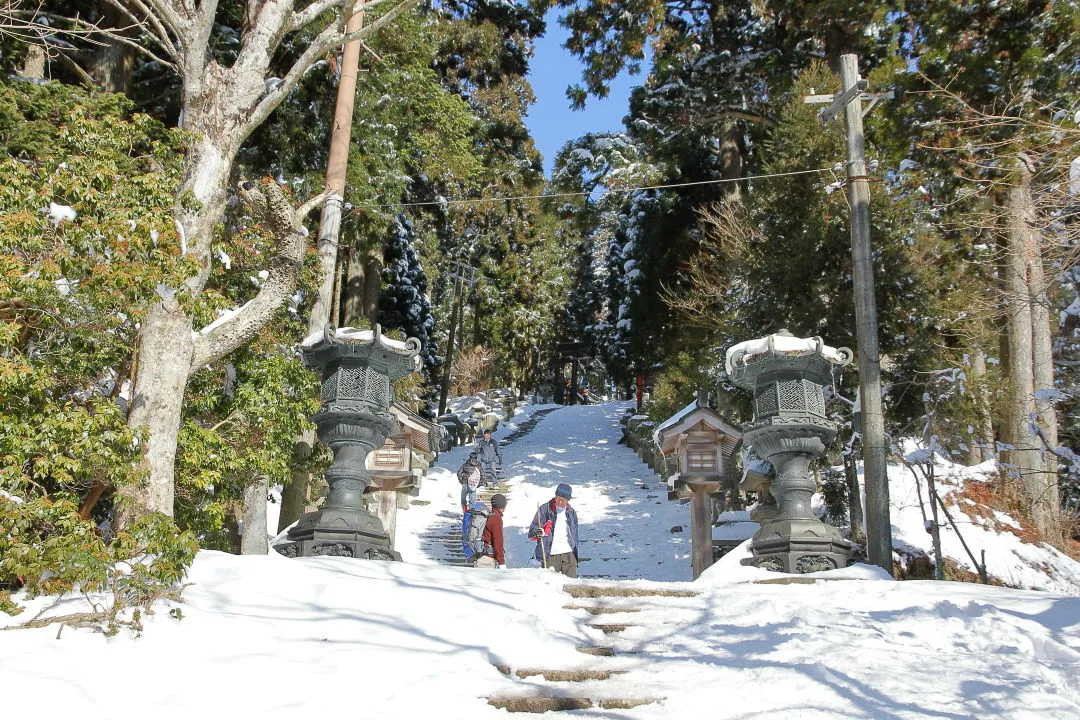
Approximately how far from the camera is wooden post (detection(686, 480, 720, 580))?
408 inches

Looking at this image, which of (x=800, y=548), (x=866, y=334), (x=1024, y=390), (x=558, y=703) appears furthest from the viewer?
(x=1024, y=390)

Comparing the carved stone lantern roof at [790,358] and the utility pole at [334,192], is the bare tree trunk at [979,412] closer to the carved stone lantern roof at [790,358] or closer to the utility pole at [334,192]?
the carved stone lantern roof at [790,358]

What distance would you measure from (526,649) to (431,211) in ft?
58.3

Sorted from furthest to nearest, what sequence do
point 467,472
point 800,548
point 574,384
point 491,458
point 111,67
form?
point 574,384 → point 491,458 → point 467,472 → point 111,67 → point 800,548

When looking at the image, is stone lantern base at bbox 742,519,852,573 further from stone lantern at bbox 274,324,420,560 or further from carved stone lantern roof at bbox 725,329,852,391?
stone lantern at bbox 274,324,420,560

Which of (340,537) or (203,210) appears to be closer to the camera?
(203,210)

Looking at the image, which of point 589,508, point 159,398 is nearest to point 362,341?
point 159,398

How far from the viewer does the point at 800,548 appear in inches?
302

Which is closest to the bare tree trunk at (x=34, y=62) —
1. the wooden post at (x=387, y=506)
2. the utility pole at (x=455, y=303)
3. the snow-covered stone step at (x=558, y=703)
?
the wooden post at (x=387, y=506)

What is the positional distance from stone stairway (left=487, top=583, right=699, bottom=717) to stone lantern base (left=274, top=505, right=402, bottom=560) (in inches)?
76.8

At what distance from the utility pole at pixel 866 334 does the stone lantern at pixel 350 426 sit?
16.2 feet

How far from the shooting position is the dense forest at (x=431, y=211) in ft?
19.2

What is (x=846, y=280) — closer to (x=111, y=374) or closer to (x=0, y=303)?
(x=111, y=374)

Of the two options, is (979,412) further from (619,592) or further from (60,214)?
(60,214)
